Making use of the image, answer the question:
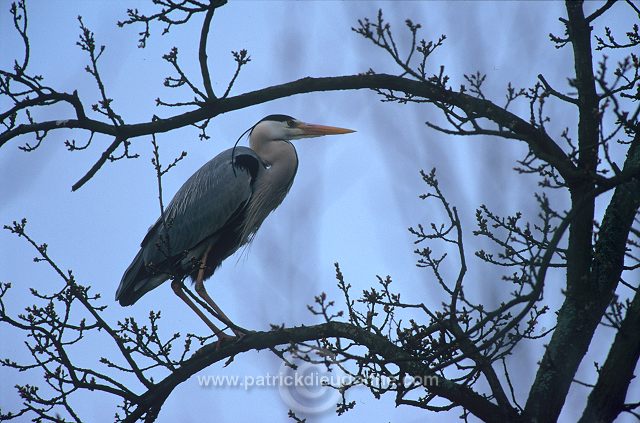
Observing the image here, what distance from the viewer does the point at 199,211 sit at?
6711 mm

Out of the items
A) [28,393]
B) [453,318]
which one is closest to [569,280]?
[453,318]

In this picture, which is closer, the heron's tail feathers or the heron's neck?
the heron's tail feathers

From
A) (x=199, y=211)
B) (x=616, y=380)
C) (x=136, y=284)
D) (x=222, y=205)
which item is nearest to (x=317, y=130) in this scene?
(x=222, y=205)

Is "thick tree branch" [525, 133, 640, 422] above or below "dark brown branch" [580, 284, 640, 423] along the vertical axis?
above

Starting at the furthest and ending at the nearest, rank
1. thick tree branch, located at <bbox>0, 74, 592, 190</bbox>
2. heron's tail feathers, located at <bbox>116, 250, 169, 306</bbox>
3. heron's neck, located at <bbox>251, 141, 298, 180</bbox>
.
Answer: heron's neck, located at <bbox>251, 141, 298, 180</bbox>
heron's tail feathers, located at <bbox>116, 250, 169, 306</bbox>
thick tree branch, located at <bbox>0, 74, 592, 190</bbox>

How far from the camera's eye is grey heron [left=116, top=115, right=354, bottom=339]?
249 inches

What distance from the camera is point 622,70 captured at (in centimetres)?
304

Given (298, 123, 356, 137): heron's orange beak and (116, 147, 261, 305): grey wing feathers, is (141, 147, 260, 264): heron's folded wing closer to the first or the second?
(116, 147, 261, 305): grey wing feathers

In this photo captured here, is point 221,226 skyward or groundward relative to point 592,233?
skyward

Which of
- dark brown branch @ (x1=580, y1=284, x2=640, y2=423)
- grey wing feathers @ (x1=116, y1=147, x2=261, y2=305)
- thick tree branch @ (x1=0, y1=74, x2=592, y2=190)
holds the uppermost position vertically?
grey wing feathers @ (x1=116, y1=147, x2=261, y2=305)

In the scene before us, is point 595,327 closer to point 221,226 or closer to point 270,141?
point 221,226

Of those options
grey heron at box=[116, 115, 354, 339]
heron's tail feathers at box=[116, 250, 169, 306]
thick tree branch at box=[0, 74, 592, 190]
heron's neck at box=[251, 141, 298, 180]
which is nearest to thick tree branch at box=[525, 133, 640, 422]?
thick tree branch at box=[0, 74, 592, 190]

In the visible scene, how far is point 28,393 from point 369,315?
1920 mm

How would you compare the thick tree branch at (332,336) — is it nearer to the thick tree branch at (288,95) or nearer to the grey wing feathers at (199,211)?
the thick tree branch at (288,95)
